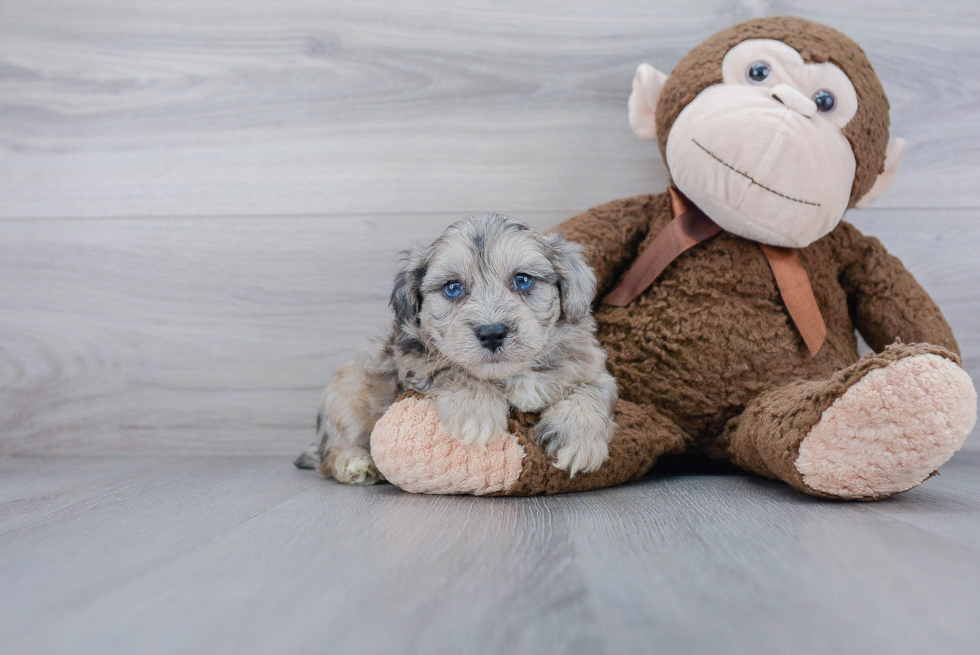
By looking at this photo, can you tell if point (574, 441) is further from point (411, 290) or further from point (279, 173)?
point (279, 173)

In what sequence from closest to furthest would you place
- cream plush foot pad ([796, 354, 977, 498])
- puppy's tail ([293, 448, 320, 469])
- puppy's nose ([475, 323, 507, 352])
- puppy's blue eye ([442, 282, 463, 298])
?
cream plush foot pad ([796, 354, 977, 498]) → puppy's nose ([475, 323, 507, 352]) → puppy's blue eye ([442, 282, 463, 298]) → puppy's tail ([293, 448, 320, 469])

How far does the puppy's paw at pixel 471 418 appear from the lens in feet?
4.51

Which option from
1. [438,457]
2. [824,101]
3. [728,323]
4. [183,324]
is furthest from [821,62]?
[183,324]

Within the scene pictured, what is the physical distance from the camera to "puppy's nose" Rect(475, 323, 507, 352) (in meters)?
1.33

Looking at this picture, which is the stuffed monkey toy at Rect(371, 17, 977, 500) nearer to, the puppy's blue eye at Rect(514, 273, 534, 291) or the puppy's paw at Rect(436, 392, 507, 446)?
the puppy's paw at Rect(436, 392, 507, 446)

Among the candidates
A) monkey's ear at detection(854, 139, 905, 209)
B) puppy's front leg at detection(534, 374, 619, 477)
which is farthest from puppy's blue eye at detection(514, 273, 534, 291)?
monkey's ear at detection(854, 139, 905, 209)

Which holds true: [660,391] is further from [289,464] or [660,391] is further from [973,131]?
[973,131]

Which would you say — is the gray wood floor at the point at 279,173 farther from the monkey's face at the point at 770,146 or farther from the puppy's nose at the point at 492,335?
the puppy's nose at the point at 492,335

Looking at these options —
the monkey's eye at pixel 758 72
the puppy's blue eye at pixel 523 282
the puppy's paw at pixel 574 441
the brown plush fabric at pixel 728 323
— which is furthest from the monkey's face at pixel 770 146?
the puppy's paw at pixel 574 441

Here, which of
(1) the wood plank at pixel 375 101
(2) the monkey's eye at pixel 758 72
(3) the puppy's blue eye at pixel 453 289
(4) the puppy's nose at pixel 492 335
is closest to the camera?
(4) the puppy's nose at pixel 492 335

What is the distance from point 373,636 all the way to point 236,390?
61.9 inches

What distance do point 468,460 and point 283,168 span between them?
1.26 m

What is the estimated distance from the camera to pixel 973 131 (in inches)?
80.3

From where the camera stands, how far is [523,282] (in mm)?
1481
